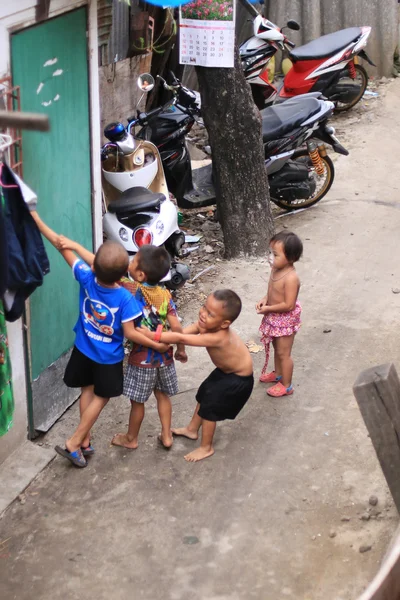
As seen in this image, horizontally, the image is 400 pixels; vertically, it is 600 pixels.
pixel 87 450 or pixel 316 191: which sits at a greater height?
pixel 316 191

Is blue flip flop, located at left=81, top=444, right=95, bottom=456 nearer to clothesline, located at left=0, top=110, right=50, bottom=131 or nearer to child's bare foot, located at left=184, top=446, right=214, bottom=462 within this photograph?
child's bare foot, located at left=184, top=446, right=214, bottom=462

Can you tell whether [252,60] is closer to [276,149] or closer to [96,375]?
[276,149]

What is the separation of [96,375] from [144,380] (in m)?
0.28

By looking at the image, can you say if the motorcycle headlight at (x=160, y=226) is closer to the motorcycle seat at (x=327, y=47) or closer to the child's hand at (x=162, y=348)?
the child's hand at (x=162, y=348)

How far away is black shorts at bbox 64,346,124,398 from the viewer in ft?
14.4

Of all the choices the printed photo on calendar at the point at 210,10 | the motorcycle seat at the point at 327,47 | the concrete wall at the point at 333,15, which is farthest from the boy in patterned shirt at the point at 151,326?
the concrete wall at the point at 333,15

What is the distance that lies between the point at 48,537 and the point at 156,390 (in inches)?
40.0

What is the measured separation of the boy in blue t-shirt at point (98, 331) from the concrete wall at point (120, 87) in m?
3.86

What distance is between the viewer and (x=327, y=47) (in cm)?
979

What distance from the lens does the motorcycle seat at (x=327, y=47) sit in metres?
9.71

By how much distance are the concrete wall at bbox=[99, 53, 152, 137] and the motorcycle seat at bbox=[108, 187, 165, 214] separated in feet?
7.24

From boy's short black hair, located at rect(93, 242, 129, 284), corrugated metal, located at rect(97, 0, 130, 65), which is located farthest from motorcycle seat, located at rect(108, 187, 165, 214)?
corrugated metal, located at rect(97, 0, 130, 65)

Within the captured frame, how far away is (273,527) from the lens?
4180mm

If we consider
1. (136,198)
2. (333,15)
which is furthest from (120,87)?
(333,15)
